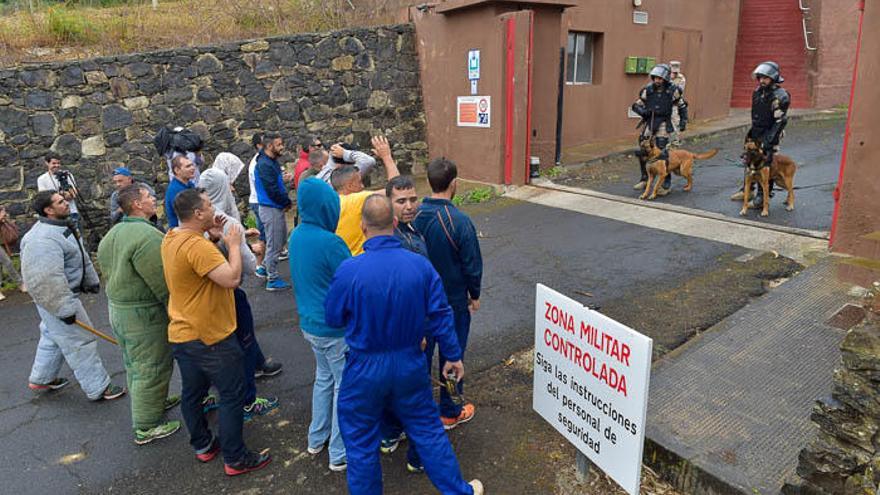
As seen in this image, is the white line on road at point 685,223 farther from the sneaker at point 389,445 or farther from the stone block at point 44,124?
the stone block at point 44,124

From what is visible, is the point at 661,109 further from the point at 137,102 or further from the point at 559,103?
the point at 137,102

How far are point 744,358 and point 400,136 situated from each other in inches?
356

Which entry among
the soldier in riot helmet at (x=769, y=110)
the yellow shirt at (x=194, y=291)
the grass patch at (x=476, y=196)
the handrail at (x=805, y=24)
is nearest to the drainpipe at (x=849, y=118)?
the soldier in riot helmet at (x=769, y=110)

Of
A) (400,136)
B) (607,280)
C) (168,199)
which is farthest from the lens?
(400,136)

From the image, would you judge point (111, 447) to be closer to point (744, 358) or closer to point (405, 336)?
point (405, 336)

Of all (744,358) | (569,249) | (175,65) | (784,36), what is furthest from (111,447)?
(784,36)

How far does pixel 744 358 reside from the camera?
4.27m

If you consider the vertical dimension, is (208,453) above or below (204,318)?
below

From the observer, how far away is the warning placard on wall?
10352 mm

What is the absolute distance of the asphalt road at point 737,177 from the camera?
816 centimetres

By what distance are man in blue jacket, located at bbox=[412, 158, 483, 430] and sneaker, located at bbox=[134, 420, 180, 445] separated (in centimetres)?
199

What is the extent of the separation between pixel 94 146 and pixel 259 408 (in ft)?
23.3

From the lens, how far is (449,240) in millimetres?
3654

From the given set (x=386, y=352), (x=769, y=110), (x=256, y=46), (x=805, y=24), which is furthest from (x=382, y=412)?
(x=805, y=24)
